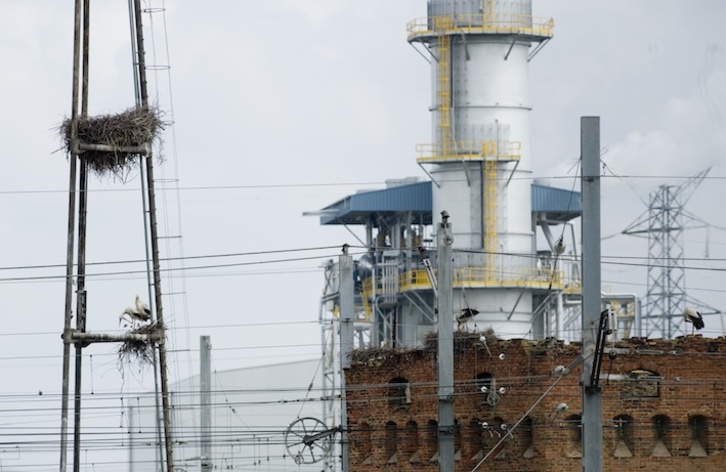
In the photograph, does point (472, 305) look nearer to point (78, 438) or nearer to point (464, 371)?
point (464, 371)

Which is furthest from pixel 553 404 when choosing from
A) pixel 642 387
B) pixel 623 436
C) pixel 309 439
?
pixel 309 439

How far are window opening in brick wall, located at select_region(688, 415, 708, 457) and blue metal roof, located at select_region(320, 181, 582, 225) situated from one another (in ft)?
109

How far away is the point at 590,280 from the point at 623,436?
60.8 feet

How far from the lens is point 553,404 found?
A: 6312cm

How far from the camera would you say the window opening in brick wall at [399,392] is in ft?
221

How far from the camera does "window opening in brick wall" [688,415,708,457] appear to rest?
61938 mm

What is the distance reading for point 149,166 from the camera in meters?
58.9

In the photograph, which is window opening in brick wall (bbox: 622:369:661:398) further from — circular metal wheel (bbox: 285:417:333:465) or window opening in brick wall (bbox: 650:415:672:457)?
circular metal wheel (bbox: 285:417:333:465)

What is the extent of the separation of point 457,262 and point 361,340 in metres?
6.60

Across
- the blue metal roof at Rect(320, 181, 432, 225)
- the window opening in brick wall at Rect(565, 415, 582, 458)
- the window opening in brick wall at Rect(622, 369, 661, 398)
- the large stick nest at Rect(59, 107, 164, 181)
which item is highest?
the blue metal roof at Rect(320, 181, 432, 225)

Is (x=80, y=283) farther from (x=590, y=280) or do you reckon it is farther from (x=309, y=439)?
(x=590, y=280)

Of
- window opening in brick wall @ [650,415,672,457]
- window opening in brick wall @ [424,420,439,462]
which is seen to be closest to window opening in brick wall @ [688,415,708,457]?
window opening in brick wall @ [650,415,672,457]

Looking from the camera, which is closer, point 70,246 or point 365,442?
point 70,246

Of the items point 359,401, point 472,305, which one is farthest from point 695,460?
point 472,305
